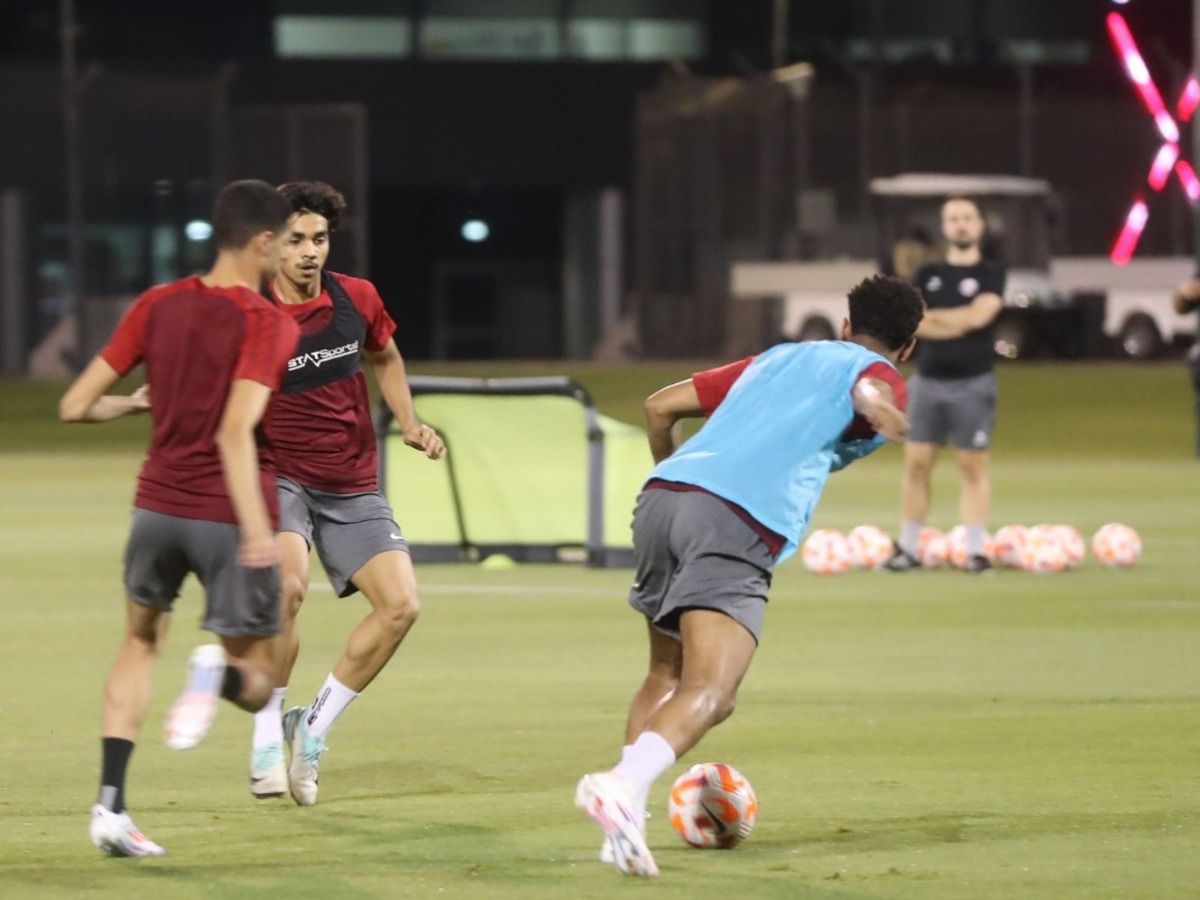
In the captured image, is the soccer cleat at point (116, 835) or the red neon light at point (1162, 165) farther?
the red neon light at point (1162, 165)

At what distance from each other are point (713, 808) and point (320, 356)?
2.14m

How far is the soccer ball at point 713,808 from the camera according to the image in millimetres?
7094

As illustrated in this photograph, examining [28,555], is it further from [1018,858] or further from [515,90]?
[515,90]

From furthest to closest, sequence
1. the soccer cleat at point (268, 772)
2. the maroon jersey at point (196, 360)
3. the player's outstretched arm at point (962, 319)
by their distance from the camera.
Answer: the player's outstretched arm at point (962, 319) < the soccer cleat at point (268, 772) < the maroon jersey at point (196, 360)

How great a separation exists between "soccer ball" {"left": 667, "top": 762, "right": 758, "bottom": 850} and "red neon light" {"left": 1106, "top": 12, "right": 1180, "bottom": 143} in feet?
142

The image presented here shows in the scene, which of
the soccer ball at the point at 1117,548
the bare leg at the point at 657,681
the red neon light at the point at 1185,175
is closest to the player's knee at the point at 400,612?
the bare leg at the point at 657,681

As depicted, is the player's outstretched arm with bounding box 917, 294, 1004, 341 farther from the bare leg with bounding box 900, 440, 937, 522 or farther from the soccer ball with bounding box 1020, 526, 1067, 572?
the soccer ball with bounding box 1020, 526, 1067, 572

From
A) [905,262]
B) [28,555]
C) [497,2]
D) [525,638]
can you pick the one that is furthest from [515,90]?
[525,638]

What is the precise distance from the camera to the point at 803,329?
43.6m

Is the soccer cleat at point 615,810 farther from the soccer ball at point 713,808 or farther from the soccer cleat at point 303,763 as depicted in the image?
the soccer cleat at point 303,763

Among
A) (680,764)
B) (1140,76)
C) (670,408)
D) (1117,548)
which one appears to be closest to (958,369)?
(1117,548)

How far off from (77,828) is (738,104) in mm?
39569

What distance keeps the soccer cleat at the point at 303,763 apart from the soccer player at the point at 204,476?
3.07 feet

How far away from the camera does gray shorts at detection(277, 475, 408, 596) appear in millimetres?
8219
